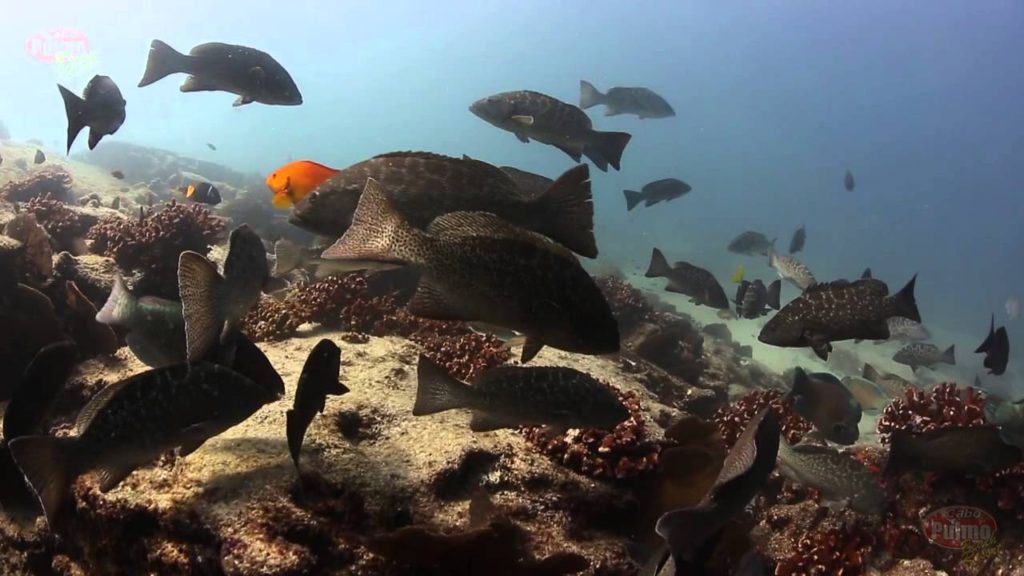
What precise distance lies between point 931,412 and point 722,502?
5297 millimetres

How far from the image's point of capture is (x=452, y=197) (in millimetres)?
3590

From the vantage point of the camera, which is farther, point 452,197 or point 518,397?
point 452,197

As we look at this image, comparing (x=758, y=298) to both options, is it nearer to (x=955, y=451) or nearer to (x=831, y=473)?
(x=955, y=451)

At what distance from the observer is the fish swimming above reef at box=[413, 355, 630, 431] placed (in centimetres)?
322

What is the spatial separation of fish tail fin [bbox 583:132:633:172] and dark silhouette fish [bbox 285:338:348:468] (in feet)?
11.9

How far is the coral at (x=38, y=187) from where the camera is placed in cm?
1226

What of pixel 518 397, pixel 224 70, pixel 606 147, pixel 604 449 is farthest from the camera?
pixel 224 70

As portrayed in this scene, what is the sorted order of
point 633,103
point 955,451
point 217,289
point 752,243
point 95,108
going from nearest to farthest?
point 217,289 → point 955,451 → point 95,108 → point 633,103 → point 752,243

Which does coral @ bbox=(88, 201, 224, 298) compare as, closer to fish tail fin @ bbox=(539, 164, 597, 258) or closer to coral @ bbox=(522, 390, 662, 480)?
coral @ bbox=(522, 390, 662, 480)

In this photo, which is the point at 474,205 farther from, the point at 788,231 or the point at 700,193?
the point at 700,193

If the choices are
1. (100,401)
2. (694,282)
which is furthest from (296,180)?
(694,282)

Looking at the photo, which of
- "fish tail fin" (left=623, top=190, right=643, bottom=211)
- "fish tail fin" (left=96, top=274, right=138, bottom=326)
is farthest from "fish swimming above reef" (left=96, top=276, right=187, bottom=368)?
"fish tail fin" (left=623, top=190, right=643, bottom=211)

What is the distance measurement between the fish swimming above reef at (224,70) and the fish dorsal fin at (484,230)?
12.4ft

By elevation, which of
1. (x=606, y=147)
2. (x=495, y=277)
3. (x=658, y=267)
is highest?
(x=606, y=147)
